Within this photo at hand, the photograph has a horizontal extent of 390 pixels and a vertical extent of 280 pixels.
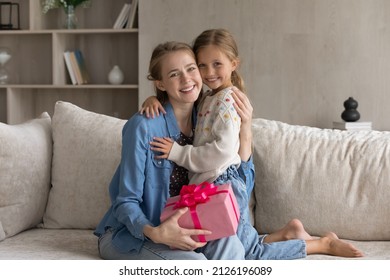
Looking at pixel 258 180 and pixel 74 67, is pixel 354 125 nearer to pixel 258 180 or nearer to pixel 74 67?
pixel 74 67

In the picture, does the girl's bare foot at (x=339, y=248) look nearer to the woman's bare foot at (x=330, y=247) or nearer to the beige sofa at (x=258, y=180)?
the woman's bare foot at (x=330, y=247)

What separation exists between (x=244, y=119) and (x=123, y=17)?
10.00 feet

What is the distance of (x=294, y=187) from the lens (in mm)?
2520

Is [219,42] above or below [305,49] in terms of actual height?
above

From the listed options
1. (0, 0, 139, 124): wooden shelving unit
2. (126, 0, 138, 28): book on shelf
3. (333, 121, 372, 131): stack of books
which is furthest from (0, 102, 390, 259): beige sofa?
(0, 0, 139, 124): wooden shelving unit

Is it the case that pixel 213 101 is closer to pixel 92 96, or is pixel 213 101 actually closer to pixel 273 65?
pixel 273 65

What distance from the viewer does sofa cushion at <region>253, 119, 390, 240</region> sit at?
2.49 meters

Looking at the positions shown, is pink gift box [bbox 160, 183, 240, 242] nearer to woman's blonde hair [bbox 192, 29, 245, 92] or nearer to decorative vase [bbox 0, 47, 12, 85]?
woman's blonde hair [bbox 192, 29, 245, 92]

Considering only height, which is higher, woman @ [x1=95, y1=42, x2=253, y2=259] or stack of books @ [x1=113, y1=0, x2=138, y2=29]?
stack of books @ [x1=113, y1=0, x2=138, y2=29]

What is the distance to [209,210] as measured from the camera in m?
1.96

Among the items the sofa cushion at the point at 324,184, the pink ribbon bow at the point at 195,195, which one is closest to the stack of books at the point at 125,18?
the sofa cushion at the point at 324,184

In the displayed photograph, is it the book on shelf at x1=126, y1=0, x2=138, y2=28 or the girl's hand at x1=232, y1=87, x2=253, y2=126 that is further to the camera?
the book on shelf at x1=126, y1=0, x2=138, y2=28

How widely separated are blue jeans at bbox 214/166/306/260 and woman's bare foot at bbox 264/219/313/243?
0.07 m

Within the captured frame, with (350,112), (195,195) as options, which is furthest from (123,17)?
(195,195)
